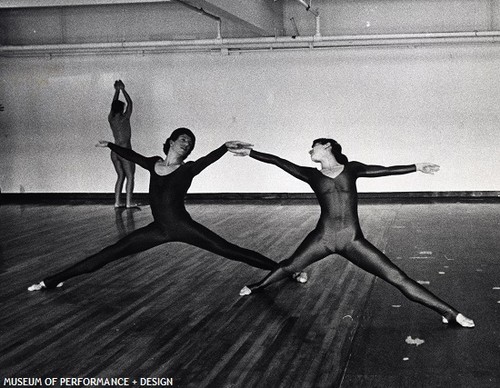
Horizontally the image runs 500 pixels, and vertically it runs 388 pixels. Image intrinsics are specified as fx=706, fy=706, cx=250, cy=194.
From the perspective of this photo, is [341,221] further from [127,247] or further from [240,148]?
[127,247]

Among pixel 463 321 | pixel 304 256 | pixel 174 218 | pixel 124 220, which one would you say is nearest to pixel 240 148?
pixel 174 218

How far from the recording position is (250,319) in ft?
15.8

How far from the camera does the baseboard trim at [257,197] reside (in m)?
11.0

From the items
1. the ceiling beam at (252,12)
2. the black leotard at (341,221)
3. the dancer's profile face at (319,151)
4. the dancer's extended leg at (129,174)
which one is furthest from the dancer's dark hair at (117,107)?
the dancer's profile face at (319,151)

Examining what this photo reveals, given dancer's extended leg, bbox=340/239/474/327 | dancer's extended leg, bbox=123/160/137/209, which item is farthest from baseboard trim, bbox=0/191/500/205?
dancer's extended leg, bbox=340/239/474/327

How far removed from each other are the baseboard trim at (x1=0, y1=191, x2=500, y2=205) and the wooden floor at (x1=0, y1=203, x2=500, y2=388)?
2.90 m

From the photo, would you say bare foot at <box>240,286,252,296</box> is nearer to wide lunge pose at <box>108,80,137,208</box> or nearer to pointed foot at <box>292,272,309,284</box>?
pointed foot at <box>292,272,309,284</box>

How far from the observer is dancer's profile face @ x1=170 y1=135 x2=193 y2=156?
548 cm

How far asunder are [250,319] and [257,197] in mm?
6922

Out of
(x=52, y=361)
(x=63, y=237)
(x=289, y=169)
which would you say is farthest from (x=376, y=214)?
(x=52, y=361)

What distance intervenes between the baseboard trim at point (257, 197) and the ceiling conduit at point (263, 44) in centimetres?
234

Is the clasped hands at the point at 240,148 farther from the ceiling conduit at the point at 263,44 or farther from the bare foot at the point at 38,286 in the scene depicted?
the ceiling conduit at the point at 263,44

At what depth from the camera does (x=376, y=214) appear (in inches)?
380

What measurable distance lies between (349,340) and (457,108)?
24.4 ft
